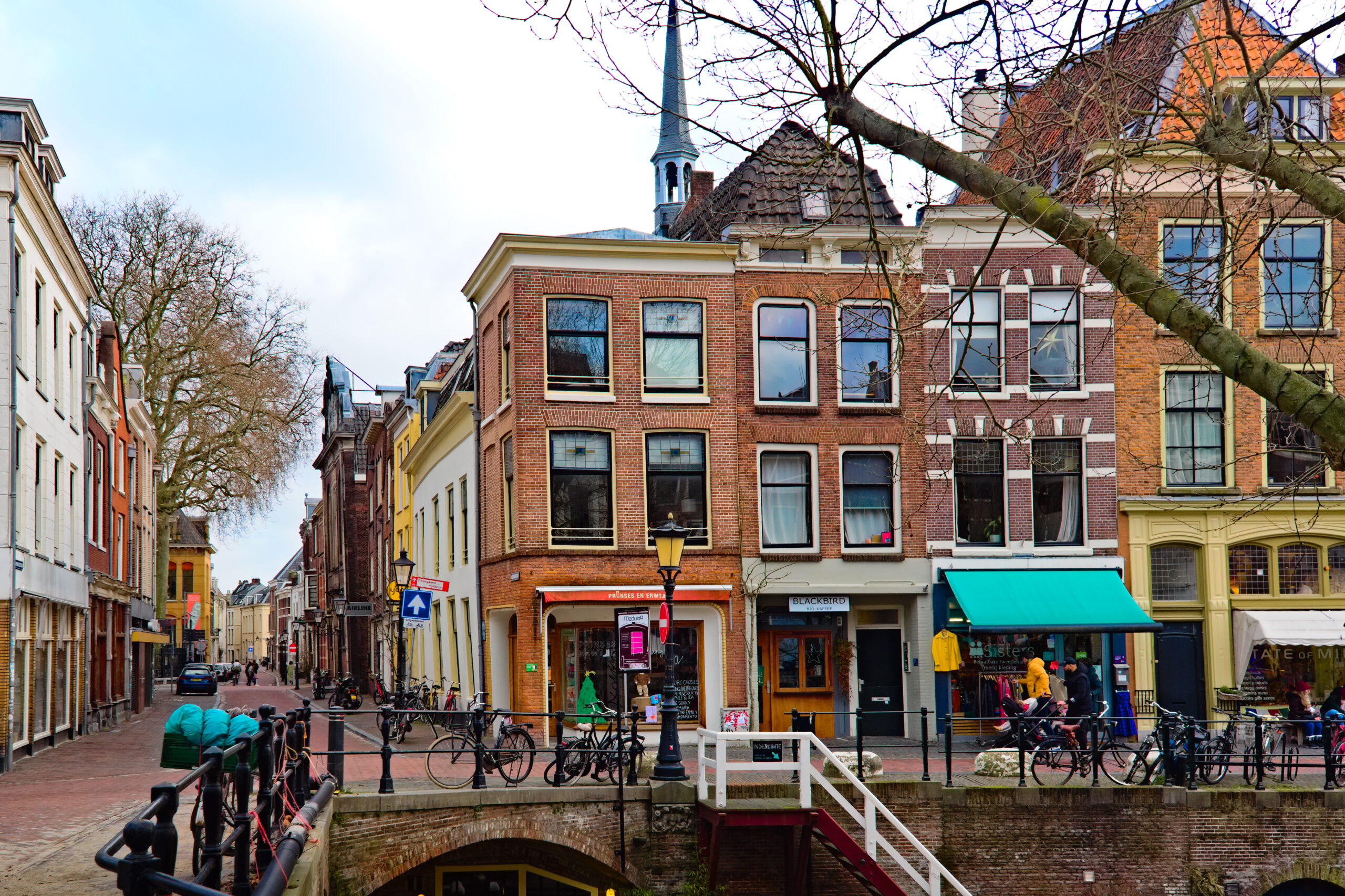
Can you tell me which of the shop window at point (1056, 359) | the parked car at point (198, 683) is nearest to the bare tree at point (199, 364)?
the parked car at point (198, 683)

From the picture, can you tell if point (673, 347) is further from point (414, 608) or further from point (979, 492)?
point (414, 608)

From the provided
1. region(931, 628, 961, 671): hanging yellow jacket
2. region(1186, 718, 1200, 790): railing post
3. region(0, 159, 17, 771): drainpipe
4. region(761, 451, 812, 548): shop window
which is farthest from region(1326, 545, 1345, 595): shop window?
region(0, 159, 17, 771): drainpipe

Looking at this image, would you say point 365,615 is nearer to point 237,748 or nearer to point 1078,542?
point 1078,542

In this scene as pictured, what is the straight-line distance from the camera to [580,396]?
81.4 feet

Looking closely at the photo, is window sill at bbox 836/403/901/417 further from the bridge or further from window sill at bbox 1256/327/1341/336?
the bridge

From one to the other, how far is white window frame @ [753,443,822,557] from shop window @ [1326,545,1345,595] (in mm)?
9827

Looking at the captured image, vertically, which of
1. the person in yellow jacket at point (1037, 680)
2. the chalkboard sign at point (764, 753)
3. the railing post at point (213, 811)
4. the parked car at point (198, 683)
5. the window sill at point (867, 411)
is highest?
the window sill at point (867, 411)

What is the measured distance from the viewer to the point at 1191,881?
57.5 ft

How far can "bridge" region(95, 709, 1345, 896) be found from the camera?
15.5 m

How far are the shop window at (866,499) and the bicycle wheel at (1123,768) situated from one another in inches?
299

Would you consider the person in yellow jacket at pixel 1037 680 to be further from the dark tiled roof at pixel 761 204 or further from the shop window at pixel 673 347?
the dark tiled roof at pixel 761 204

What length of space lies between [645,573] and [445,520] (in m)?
10.1

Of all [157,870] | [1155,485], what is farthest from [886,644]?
[157,870]

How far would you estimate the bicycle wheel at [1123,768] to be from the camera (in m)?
17.6
